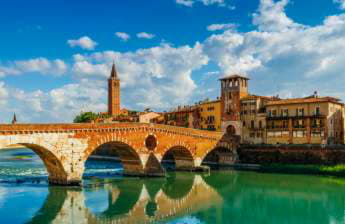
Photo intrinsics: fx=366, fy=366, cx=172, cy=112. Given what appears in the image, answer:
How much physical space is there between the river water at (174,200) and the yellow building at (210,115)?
19.8 metres

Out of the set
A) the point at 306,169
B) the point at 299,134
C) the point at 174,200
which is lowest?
the point at 174,200

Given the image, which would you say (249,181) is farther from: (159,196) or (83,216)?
(83,216)

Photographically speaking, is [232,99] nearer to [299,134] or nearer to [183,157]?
[299,134]

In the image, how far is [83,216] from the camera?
2364 centimetres

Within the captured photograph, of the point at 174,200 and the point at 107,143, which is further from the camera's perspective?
the point at 107,143

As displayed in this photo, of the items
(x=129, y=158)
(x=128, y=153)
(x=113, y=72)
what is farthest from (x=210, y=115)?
(x=113, y=72)

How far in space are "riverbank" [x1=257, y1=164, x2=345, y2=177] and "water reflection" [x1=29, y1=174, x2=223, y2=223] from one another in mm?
13182

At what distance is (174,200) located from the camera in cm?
2989

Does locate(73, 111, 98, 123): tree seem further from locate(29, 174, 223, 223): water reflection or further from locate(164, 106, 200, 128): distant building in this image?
locate(29, 174, 223, 223): water reflection

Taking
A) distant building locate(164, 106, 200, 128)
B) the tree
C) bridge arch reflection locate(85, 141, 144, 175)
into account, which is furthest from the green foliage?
the tree

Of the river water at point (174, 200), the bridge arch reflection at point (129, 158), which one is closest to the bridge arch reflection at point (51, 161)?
the river water at point (174, 200)

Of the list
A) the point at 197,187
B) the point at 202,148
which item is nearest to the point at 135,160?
the point at 197,187

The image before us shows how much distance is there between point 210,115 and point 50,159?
34.8 m

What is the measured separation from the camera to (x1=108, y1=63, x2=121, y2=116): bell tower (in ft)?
335
